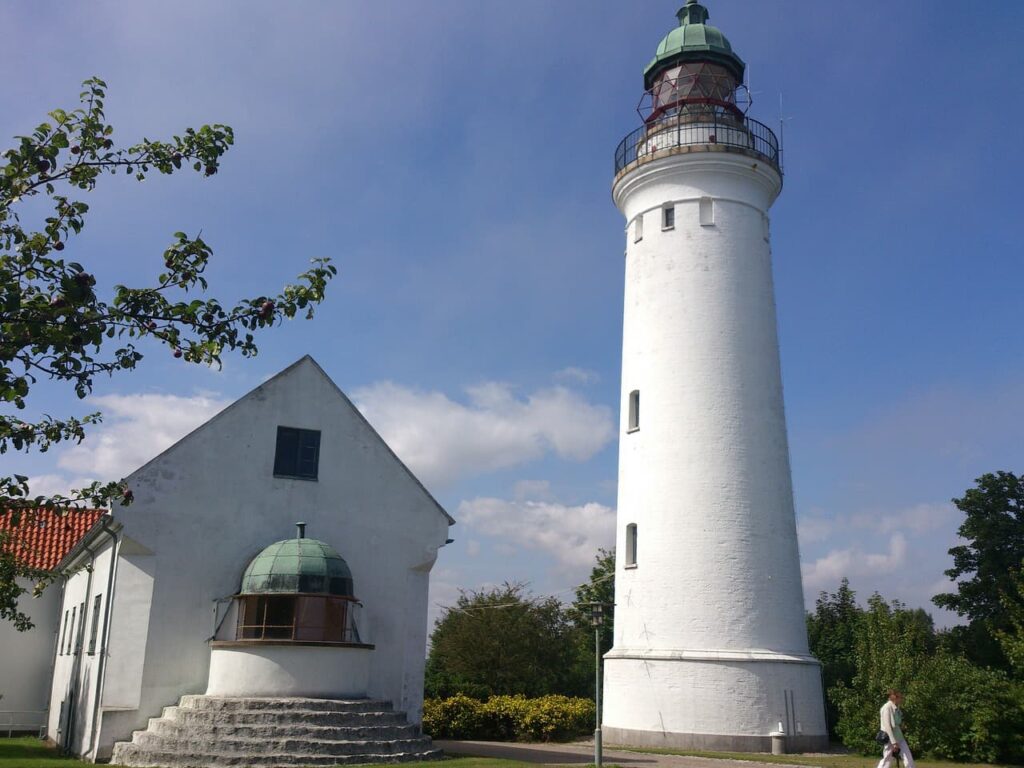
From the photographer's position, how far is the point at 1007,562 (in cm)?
2762

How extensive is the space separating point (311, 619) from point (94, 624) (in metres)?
6.26

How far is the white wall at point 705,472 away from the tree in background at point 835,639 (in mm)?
4641

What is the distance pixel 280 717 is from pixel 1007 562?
21925 millimetres

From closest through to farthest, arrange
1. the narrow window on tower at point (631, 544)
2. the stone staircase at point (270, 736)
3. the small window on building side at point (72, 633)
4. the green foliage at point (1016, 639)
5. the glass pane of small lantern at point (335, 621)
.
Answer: the stone staircase at point (270, 736)
the glass pane of small lantern at point (335, 621)
the green foliage at point (1016, 639)
the small window on building side at point (72, 633)
the narrow window on tower at point (631, 544)

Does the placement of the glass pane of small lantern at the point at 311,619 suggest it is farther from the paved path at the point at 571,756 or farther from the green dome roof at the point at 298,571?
the paved path at the point at 571,756

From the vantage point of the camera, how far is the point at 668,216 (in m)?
27.0

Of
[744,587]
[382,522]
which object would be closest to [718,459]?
[744,587]

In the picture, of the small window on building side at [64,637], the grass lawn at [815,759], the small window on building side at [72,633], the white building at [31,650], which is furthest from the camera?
the white building at [31,650]

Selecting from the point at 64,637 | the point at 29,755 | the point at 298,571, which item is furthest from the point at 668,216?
the point at 64,637

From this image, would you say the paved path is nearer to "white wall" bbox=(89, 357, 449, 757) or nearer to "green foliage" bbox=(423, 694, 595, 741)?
"green foliage" bbox=(423, 694, 595, 741)

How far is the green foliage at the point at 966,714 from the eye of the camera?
20.7 m

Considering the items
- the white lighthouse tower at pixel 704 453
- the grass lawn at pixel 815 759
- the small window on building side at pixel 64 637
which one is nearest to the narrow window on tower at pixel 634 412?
the white lighthouse tower at pixel 704 453

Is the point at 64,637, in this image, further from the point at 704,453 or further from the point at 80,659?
the point at 704,453

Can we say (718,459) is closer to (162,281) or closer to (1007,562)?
(1007,562)
